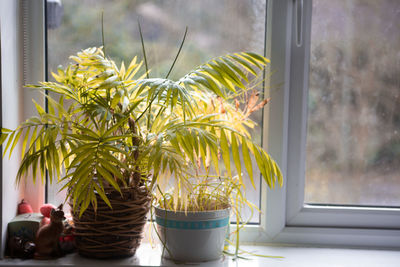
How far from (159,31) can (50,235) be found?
743 millimetres

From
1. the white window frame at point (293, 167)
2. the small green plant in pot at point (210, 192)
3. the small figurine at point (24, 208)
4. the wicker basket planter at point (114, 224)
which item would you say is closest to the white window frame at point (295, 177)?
the white window frame at point (293, 167)

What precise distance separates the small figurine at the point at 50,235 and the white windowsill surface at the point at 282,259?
0.03 metres

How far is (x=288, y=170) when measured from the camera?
146 cm

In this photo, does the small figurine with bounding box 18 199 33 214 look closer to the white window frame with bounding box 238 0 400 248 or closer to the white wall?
the white wall

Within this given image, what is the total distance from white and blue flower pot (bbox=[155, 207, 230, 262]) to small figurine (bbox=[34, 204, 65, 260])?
28 centimetres

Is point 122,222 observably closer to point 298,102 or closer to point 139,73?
point 139,73

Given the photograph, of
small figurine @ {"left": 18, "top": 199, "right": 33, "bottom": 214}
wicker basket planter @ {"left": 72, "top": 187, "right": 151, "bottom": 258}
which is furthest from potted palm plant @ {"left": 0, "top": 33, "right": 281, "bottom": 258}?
small figurine @ {"left": 18, "top": 199, "right": 33, "bottom": 214}

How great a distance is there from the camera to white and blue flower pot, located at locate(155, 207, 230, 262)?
3.85ft

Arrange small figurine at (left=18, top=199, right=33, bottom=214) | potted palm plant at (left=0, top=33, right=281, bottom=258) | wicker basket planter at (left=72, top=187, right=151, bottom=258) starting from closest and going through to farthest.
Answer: potted palm plant at (left=0, top=33, right=281, bottom=258), wicker basket planter at (left=72, top=187, right=151, bottom=258), small figurine at (left=18, top=199, right=33, bottom=214)

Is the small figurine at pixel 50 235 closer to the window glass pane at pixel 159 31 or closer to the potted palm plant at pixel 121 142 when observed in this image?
the potted palm plant at pixel 121 142

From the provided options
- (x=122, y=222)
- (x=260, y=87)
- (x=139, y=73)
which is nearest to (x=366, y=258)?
(x=260, y=87)

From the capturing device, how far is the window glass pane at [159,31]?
145 centimetres

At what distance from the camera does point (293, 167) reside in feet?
4.76

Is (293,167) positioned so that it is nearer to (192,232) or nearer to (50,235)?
(192,232)
